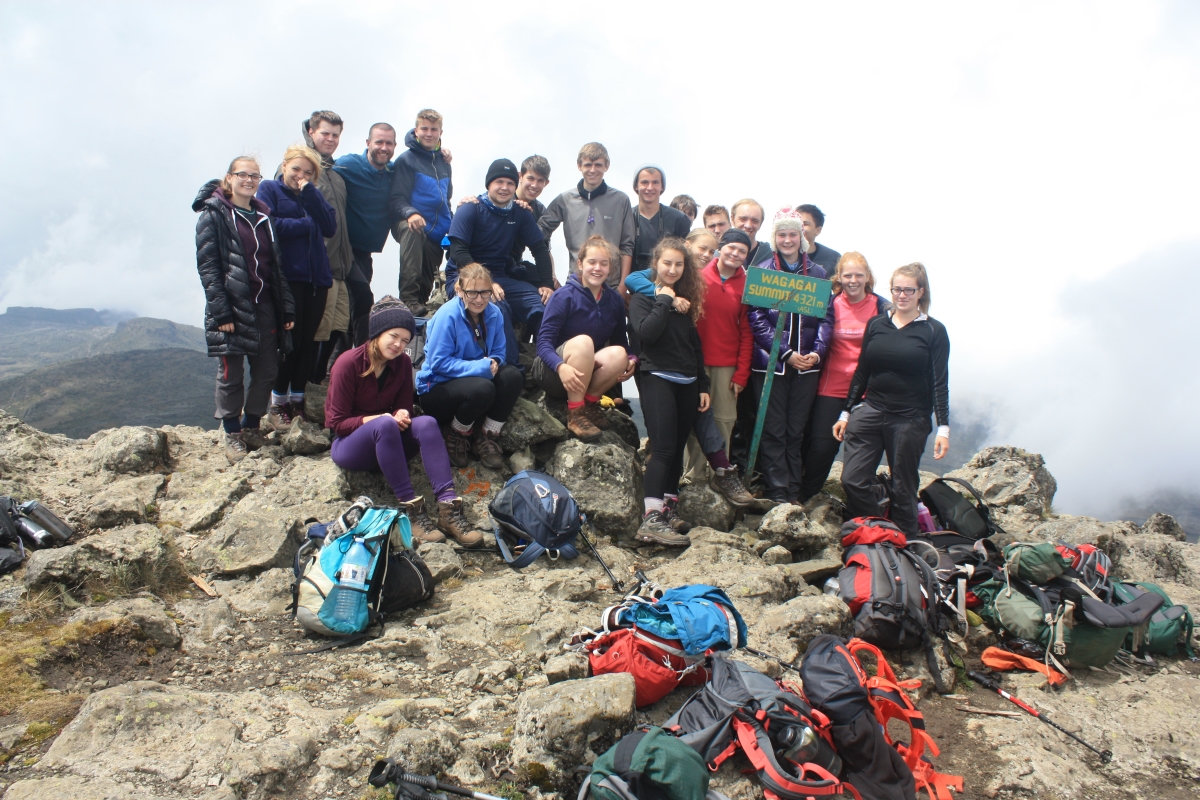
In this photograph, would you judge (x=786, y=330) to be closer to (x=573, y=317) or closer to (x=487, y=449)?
(x=573, y=317)

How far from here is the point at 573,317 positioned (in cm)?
772

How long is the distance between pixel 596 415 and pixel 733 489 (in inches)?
77.7

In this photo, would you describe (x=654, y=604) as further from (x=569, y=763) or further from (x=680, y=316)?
(x=680, y=316)

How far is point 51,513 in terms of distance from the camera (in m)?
5.96

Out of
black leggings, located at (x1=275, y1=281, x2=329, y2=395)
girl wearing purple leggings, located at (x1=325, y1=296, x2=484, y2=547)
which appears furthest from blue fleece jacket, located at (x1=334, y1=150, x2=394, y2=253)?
girl wearing purple leggings, located at (x1=325, y1=296, x2=484, y2=547)

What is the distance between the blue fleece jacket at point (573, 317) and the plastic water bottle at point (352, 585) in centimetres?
320

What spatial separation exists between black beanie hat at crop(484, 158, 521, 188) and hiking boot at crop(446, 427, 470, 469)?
3321mm

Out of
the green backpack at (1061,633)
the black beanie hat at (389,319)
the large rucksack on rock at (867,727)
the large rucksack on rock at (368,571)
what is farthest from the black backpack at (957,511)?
the black beanie hat at (389,319)

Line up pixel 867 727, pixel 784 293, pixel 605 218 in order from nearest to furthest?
1. pixel 867 727
2. pixel 784 293
3. pixel 605 218

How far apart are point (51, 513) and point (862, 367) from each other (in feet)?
28.0

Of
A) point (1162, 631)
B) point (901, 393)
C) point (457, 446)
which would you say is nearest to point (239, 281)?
point (457, 446)

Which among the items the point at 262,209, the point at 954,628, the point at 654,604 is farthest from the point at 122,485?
the point at 954,628

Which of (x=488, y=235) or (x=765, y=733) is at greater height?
(x=488, y=235)

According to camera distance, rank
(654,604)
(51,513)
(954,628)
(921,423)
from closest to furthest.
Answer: (654,604)
(51,513)
(954,628)
(921,423)
